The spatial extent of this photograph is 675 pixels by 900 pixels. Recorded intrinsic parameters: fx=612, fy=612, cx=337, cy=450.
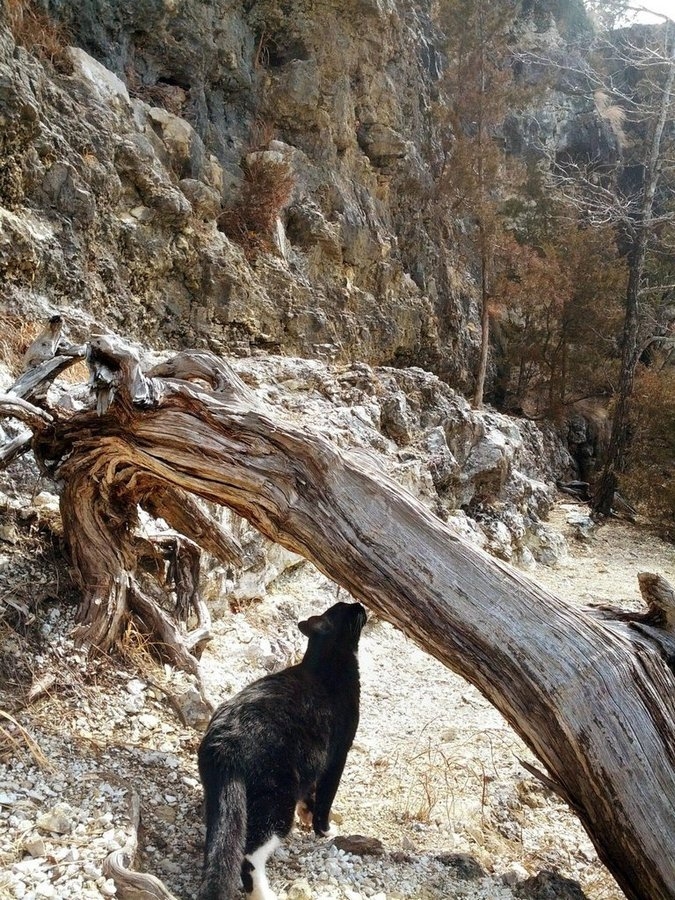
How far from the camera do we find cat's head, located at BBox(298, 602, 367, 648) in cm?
279

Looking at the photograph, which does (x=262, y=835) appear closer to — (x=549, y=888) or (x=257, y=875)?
(x=257, y=875)

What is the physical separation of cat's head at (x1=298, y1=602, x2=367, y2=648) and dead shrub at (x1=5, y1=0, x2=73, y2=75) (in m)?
7.17

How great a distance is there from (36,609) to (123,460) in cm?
81

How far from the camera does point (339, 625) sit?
281 cm

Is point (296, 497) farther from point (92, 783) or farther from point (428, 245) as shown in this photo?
point (428, 245)

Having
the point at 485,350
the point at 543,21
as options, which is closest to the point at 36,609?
the point at 485,350

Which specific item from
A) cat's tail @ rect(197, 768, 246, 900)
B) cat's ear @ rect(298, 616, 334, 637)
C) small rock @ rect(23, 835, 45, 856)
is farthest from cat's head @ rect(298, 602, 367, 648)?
small rock @ rect(23, 835, 45, 856)

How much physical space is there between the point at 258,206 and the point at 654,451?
960 cm

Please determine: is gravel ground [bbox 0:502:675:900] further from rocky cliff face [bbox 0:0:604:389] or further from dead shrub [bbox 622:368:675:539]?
dead shrub [bbox 622:368:675:539]

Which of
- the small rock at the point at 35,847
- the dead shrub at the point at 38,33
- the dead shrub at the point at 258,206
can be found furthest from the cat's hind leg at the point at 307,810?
the dead shrub at the point at 258,206

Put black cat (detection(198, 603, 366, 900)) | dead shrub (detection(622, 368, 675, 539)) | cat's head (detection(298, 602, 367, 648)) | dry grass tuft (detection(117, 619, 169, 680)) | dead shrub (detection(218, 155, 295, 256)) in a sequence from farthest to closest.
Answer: dead shrub (detection(622, 368, 675, 539))
dead shrub (detection(218, 155, 295, 256))
dry grass tuft (detection(117, 619, 169, 680))
cat's head (detection(298, 602, 367, 648))
black cat (detection(198, 603, 366, 900))

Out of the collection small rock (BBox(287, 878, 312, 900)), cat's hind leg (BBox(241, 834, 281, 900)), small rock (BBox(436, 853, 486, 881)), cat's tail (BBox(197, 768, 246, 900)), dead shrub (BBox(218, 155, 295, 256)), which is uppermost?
dead shrub (BBox(218, 155, 295, 256))

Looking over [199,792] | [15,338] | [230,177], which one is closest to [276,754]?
[199,792]

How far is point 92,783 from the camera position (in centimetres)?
221
